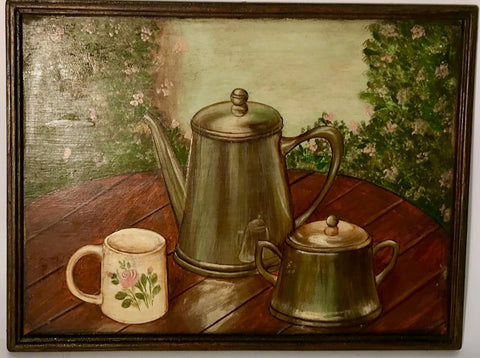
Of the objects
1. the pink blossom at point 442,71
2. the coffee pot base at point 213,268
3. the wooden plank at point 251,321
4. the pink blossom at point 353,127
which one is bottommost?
the wooden plank at point 251,321

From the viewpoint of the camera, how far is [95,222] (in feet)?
4.04

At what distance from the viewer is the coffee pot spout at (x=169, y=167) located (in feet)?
3.99

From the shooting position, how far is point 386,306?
1261 mm

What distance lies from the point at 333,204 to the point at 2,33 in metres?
0.66

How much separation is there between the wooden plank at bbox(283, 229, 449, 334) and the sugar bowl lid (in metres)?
0.07

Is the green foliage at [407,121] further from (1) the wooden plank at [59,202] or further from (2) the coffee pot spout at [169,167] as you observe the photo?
(1) the wooden plank at [59,202]

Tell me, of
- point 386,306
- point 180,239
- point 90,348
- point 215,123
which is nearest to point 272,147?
point 215,123

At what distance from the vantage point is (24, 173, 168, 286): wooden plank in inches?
48.3

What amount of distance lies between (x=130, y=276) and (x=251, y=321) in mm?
234

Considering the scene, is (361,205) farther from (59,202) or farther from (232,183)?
(59,202)

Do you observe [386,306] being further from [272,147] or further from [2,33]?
[2,33]

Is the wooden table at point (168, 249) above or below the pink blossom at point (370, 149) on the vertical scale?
below

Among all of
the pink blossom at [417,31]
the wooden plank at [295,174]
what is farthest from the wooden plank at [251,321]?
the pink blossom at [417,31]

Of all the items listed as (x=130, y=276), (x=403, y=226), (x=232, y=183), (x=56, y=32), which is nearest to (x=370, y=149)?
(x=403, y=226)
